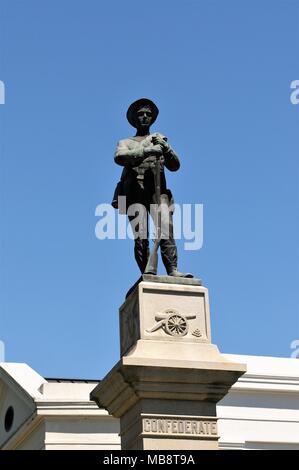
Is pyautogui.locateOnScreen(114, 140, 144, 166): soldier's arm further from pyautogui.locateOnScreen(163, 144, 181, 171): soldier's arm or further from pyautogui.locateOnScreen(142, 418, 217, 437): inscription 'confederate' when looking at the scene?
pyautogui.locateOnScreen(142, 418, 217, 437): inscription 'confederate'

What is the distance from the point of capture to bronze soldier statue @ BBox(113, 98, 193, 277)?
1364 centimetres

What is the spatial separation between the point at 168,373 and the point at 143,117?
3928 millimetres

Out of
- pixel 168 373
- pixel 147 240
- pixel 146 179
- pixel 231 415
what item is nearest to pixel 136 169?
pixel 146 179

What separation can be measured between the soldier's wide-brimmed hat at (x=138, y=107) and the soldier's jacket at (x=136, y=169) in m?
0.47

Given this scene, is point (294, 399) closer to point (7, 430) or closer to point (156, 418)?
point (7, 430)

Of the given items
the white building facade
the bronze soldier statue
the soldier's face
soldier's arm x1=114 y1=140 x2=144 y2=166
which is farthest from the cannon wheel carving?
the white building facade

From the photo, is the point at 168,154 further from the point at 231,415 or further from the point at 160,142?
the point at 231,415

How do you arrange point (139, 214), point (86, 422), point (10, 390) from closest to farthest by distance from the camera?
point (139, 214) < point (86, 422) < point (10, 390)

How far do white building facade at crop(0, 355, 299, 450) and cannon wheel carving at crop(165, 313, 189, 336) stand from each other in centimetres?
1118

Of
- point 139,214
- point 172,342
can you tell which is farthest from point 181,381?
point 139,214

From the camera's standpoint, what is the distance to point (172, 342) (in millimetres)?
12633

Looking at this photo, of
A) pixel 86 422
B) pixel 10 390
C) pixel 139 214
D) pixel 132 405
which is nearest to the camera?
pixel 132 405

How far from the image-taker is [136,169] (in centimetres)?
1394
